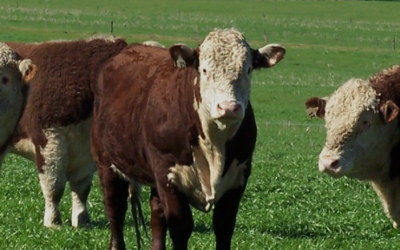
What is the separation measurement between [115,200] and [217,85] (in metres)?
2.41

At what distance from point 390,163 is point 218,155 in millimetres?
1751

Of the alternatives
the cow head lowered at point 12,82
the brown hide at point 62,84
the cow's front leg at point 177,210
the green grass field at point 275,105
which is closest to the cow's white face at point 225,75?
the cow's front leg at point 177,210

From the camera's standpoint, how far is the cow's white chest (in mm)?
7402

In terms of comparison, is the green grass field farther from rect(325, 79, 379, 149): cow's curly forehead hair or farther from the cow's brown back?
rect(325, 79, 379, 149): cow's curly forehead hair

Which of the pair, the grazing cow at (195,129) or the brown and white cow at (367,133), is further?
the brown and white cow at (367,133)

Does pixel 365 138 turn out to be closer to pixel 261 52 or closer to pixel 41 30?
pixel 261 52

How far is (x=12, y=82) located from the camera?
8227 millimetres

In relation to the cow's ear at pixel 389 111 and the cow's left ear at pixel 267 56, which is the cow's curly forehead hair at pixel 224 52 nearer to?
the cow's left ear at pixel 267 56

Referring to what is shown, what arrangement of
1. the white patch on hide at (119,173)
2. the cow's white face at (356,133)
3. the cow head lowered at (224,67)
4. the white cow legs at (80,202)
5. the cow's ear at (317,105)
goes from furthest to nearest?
the white cow legs at (80,202)
the white patch on hide at (119,173)
the cow's ear at (317,105)
the cow's white face at (356,133)
the cow head lowered at (224,67)

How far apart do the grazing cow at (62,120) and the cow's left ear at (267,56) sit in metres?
3.15

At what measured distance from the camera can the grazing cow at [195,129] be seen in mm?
7078

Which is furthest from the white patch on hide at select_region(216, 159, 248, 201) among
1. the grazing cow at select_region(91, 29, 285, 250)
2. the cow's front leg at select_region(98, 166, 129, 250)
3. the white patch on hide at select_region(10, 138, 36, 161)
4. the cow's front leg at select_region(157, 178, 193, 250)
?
the white patch on hide at select_region(10, 138, 36, 161)

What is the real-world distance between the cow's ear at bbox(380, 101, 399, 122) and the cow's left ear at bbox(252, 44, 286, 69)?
1.08m

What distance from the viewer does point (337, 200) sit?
41.2 ft
